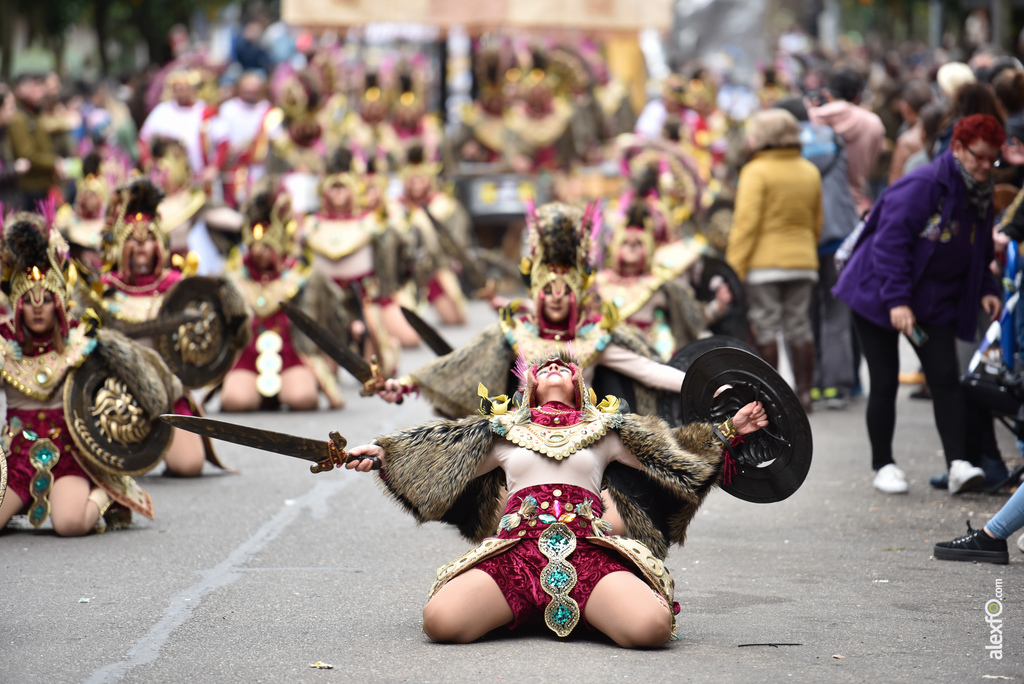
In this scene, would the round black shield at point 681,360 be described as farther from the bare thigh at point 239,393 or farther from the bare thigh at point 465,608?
the bare thigh at point 239,393

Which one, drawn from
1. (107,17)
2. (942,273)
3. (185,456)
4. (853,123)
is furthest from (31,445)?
(107,17)

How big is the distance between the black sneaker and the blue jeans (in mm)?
62

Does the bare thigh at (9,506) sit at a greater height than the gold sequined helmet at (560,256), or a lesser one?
lesser

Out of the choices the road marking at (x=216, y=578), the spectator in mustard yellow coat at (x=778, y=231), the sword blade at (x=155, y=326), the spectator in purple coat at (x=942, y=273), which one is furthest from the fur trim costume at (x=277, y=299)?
the spectator in purple coat at (x=942, y=273)

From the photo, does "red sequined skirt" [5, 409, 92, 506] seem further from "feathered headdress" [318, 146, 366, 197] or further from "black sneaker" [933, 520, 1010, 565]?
"feathered headdress" [318, 146, 366, 197]

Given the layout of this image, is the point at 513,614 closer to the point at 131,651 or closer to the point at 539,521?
the point at 539,521

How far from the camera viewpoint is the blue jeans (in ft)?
19.2

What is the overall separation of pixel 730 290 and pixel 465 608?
15.9 ft

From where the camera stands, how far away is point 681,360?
641cm

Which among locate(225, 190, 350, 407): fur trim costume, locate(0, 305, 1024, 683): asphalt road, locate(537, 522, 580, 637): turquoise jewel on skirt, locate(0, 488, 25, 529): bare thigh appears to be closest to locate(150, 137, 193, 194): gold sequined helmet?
A: locate(225, 190, 350, 407): fur trim costume

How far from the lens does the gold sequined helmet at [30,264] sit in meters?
6.53

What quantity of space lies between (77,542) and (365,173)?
709 centimetres

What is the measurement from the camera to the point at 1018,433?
7422 mm

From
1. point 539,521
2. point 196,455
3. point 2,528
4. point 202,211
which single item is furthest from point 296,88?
point 539,521
